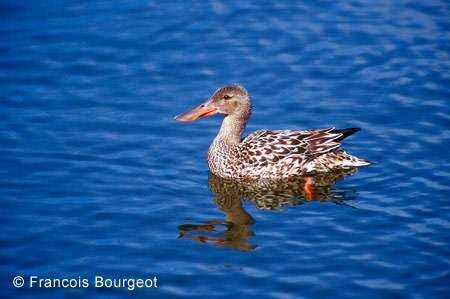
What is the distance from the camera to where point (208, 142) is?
45.2ft

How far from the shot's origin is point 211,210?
11.9 metres

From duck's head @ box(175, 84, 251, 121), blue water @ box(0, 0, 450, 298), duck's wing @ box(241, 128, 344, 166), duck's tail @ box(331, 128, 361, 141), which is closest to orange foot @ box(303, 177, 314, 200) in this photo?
blue water @ box(0, 0, 450, 298)

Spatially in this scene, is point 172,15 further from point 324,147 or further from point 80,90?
point 324,147

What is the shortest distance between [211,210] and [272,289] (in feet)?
7.17

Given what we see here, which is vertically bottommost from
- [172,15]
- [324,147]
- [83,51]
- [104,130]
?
[324,147]

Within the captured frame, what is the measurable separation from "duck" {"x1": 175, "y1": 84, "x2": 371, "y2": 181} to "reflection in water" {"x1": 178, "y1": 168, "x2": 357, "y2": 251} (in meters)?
0.12

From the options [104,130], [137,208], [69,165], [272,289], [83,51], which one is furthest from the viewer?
[83,51]

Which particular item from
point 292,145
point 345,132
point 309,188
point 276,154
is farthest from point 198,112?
point 345,132

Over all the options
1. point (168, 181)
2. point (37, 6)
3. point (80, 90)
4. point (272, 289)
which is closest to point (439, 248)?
point (272, 289)

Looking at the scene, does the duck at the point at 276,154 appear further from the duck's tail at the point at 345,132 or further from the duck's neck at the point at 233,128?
the duck's neck at the point at 233,128

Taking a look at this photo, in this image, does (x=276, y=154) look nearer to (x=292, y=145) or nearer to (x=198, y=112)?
(x=292, y=145)

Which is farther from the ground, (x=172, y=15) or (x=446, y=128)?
(x=172, y=15)

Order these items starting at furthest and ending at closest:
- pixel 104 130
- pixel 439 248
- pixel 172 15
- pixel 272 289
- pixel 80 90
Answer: pixel 172 15
pixel 80 90
pixel 104 130
pixel 439 248
pixel 272 289

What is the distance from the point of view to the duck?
42.3 feet
